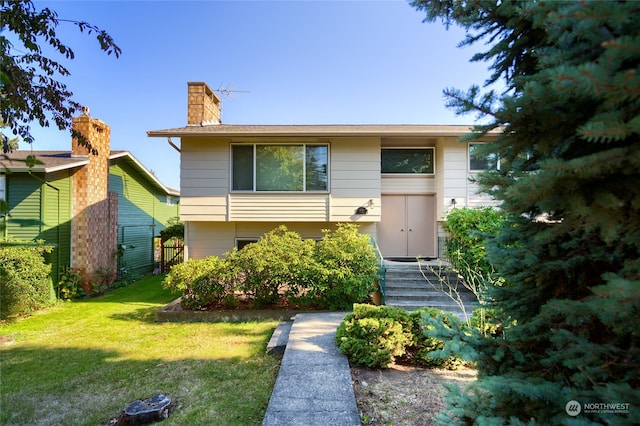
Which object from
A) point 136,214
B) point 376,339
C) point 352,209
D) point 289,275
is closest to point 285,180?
point 352,209

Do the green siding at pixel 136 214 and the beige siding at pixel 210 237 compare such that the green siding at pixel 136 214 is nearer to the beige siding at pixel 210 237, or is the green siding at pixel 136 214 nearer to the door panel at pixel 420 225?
the beige siding at pixel 210 237

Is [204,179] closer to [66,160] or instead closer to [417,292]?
[66,160]

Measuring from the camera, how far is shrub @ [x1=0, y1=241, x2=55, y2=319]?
7.47m

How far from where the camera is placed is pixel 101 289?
1028 cm

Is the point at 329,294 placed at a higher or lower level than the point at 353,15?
lower

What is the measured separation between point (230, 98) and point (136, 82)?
3.45 m

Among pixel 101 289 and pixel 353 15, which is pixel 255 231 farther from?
pixel 353 15

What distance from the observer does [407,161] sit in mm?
10312

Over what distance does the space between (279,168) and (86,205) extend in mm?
6623

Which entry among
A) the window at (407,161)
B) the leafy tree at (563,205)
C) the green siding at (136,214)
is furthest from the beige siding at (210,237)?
the leafy tree at (563,205)

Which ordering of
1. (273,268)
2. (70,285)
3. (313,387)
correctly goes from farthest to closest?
(70,285)
(273,268)
(313,387)

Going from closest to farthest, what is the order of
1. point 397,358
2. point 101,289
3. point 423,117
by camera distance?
point 397,358 → point 101,289 → point 423,117

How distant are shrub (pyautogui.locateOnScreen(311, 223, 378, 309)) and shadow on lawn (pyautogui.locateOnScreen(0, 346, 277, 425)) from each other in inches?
100

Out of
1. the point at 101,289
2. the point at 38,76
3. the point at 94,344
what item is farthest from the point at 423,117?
the point at 101,289
